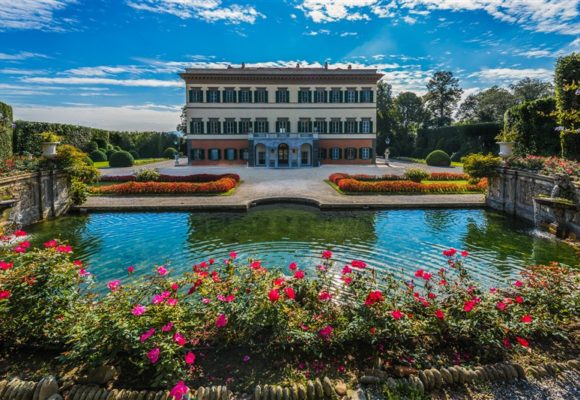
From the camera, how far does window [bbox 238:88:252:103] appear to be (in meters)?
34.4

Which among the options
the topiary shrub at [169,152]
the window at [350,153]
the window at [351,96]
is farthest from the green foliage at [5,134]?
the window at [351,96]

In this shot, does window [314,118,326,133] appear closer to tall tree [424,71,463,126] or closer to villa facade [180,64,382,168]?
villa facade [180,64,382,168]

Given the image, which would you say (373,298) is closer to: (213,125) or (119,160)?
(213,125)

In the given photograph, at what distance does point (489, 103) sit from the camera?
57.1 metres

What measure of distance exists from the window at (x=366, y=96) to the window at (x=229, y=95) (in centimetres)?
1263

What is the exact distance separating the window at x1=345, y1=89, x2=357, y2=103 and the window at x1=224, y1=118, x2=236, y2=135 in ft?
37.6

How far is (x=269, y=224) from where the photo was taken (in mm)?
11523

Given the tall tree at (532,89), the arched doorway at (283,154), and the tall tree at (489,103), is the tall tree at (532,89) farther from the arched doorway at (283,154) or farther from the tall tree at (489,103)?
the arched doorway at (283,154)

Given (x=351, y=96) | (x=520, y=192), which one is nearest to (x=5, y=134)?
(x=520, y=192)

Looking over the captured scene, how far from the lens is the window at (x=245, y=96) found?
113ft

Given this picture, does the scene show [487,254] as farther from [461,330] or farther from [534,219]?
[461,330]

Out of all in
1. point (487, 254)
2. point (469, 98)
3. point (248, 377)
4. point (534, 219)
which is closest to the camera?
point (248, 377)

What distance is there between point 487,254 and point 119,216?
11.6 meters

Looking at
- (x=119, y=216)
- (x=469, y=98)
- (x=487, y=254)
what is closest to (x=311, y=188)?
(x=119, y=216)
